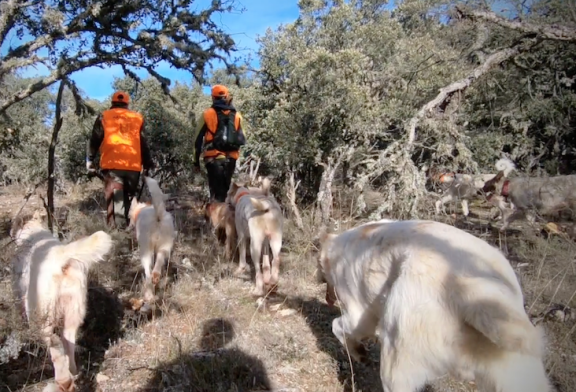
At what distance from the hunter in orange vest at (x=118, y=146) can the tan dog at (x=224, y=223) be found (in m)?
1.26

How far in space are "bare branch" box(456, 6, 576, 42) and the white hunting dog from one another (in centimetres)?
307

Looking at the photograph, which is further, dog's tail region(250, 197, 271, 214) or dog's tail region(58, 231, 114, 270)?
dog's tail region(250, 197, 271, 214)

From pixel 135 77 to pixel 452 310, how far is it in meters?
6.29

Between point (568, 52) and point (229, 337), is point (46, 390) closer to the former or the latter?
point (229, 337)

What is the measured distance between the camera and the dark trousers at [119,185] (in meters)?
6.12

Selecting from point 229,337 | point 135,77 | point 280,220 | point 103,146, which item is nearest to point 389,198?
point 280,220

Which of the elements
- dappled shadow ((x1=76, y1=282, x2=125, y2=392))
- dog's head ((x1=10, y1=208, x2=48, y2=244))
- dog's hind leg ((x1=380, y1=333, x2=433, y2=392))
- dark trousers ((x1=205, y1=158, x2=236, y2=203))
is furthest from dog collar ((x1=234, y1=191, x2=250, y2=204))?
dog's hind leg ((x1=380, y1=333, x2=433, y2=392))

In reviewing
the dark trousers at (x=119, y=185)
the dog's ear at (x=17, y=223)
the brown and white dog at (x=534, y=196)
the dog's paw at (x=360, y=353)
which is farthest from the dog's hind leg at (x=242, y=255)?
the brown and white dog at (x=534, y=196)

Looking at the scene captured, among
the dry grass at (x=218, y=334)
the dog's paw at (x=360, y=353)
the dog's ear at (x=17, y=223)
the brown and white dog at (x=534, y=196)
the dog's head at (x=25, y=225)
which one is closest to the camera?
the dry grass at (x=218, y=334)

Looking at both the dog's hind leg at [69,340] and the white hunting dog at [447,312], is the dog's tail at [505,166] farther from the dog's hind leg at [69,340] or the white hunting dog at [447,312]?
the dog's hind leg at [69,340]

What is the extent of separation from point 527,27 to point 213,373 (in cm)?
462

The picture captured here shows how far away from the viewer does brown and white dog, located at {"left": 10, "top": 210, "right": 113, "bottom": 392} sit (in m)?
2.83

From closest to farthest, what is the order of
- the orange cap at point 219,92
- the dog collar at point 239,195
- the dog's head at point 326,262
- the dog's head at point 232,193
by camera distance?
the dog's head at point 326,262, the dog collar at point 239,195, the dog's head at point 232,193, the orange cap at point 219,92

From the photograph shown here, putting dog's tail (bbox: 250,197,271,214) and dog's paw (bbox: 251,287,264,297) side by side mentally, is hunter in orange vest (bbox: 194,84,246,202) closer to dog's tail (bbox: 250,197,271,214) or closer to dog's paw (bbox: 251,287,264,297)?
dog's tail (bbox: 250,197,271,214)
